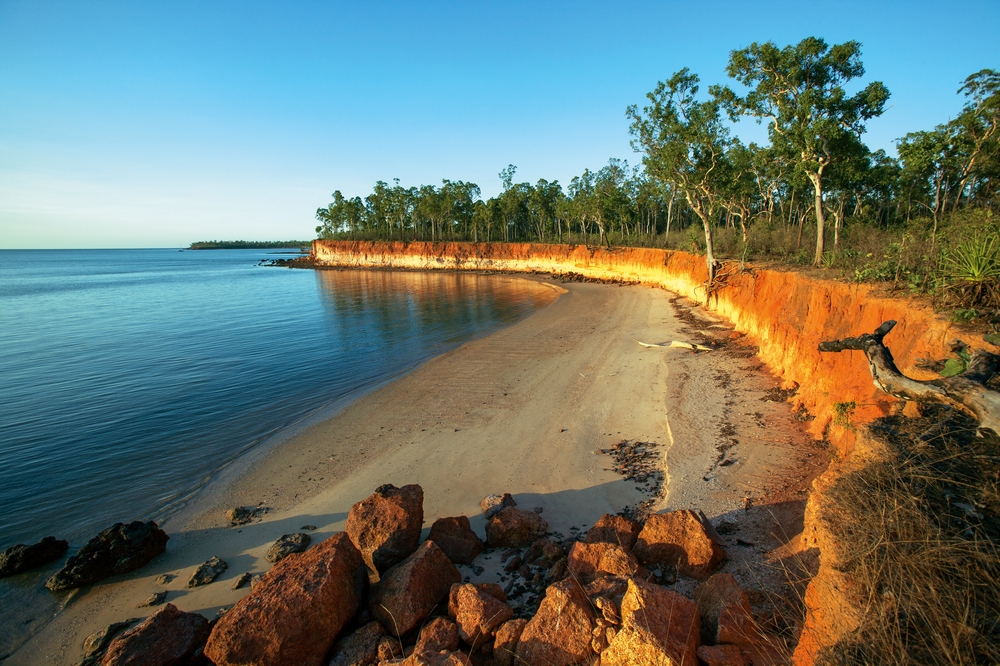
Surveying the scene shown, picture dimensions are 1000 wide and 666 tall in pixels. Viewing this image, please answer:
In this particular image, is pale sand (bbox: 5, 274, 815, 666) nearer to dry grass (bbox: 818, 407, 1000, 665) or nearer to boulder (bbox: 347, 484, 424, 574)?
boulder (bbox: 347, 484, 424, 574)

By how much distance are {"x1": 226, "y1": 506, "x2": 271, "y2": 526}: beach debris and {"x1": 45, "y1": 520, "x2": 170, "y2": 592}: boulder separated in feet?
3.41

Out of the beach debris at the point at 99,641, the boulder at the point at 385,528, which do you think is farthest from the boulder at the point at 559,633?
the beach debris at the point at 99,641

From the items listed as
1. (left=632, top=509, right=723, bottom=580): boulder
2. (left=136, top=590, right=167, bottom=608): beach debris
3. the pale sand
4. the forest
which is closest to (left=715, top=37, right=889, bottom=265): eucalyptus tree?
the forest

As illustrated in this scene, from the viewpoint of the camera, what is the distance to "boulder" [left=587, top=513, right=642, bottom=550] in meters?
5.73

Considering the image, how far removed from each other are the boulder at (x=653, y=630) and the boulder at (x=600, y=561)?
817mm

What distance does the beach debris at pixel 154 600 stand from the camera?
5.94 metres

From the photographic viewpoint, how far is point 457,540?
6.12m

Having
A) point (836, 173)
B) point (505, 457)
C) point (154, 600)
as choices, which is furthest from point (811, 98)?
point (154, 600)

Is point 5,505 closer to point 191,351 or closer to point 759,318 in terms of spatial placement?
point 191,351

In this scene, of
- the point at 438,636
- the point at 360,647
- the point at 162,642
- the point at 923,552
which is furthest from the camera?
the point at 162,642

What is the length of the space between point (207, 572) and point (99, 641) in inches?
48.3

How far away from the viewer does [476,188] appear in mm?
83000

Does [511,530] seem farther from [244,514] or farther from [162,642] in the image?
[244,514]

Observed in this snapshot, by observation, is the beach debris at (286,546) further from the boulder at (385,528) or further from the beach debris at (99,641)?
the beach debris at (99,641)
